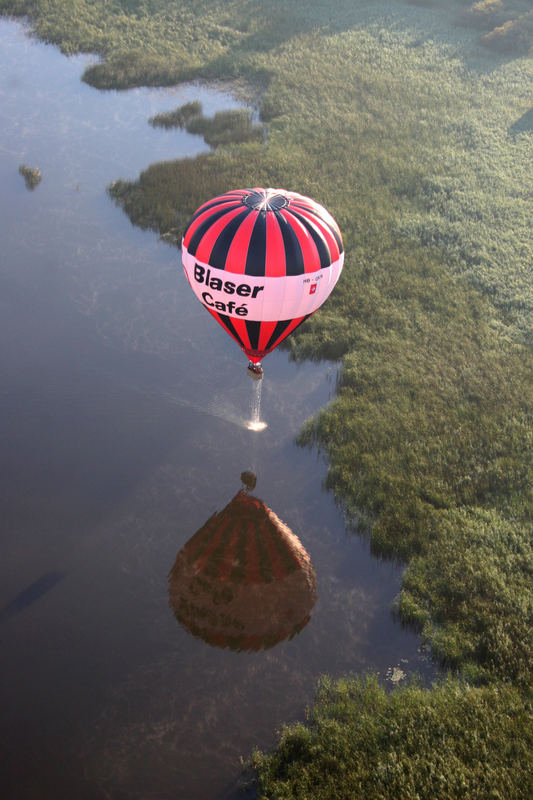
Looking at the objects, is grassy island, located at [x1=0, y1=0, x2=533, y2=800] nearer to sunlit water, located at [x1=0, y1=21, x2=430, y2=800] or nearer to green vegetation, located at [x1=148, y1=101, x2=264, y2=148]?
green vegetation, located at [x1=148, y1=101, x2=264, y2=148]

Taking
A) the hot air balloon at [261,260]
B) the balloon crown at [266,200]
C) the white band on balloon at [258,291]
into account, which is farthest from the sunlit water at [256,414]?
the balloon crown at [266,200]

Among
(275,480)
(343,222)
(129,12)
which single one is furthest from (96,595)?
(129,12)

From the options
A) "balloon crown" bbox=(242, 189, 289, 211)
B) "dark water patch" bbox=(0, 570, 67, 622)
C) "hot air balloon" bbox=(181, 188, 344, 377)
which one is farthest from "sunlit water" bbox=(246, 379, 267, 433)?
"dark water patch" bbox=(0, 570, 67, 622)

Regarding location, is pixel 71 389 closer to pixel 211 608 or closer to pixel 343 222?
pixel 211 608

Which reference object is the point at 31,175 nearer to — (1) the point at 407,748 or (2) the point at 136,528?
(2) the point at 136,528

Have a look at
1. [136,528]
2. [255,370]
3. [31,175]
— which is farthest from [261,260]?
[31,175]
